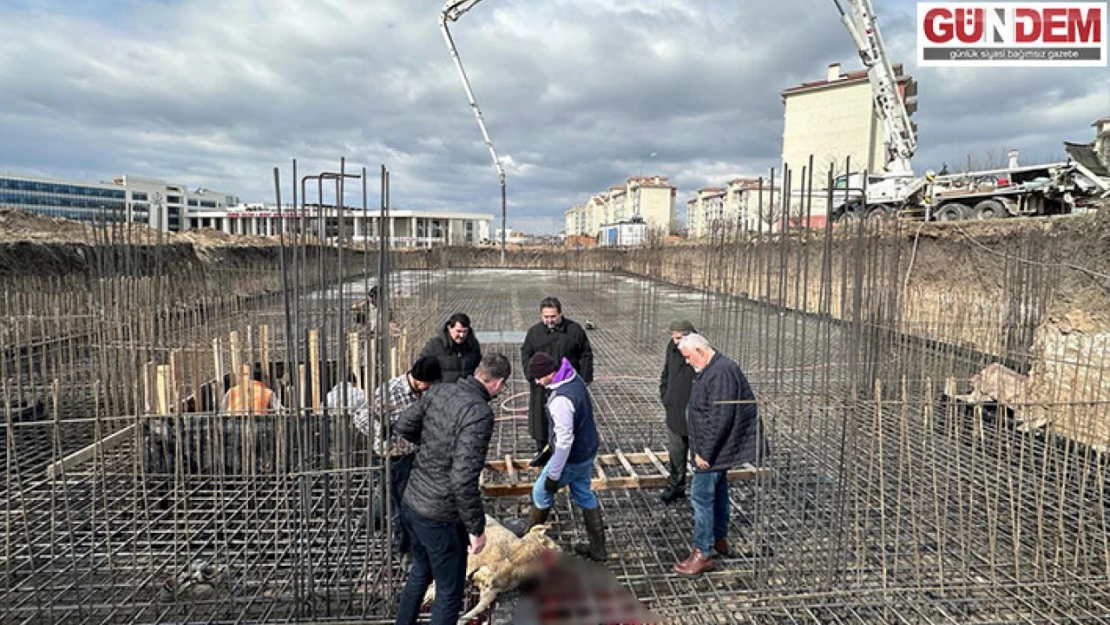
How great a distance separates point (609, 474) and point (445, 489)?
7.89 ft

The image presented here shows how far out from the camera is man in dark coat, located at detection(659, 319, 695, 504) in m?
3.98

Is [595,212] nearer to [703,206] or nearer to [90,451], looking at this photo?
[703,206]

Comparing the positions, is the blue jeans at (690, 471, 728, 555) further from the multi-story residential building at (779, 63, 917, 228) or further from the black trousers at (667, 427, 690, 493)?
the multi-story residential building at (779, 63, 917, 228)

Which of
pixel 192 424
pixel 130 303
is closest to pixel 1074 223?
Result: pixel 192 424

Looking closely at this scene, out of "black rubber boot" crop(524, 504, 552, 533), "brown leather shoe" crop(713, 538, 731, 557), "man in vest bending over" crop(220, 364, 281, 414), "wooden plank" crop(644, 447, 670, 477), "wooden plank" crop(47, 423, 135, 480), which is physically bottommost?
"brown leather shoe" crop(713, 538, 731, 557)

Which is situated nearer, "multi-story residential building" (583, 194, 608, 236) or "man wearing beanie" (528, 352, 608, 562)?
"man wearing beanie" (528, 352, 608, 562)

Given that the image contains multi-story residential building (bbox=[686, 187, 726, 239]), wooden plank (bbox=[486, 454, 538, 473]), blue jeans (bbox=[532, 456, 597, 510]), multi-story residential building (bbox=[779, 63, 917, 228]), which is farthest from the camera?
multi-story residential building (bbox=[686, 187, 726, 239])

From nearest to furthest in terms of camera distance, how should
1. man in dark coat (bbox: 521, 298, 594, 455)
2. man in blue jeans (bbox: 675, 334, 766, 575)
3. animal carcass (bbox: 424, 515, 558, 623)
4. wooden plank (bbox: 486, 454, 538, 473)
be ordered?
animal carcass (bbox: 424, 515, 558, 623)
man in blue jeans (bbox: 675, 334, 766, 575)
man in dark coat (bbox: 521, 298, 594, 455)
wooden plank (bbox: 486, 454, 538, 473)

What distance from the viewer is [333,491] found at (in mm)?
4176

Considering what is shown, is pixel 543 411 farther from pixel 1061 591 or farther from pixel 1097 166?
pixel 1097 166

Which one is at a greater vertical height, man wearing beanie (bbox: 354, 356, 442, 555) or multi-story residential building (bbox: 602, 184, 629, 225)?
multi-story residential building (bbox: 602, 184, 629, 225)

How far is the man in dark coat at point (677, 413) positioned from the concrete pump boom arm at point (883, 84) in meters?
15.3

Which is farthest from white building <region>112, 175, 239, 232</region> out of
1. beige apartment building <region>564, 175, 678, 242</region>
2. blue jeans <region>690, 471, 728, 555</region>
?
blue jeans <region>690, 471, 728, 555</region>

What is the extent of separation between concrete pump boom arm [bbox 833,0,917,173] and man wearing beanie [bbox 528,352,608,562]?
53.8 ft
